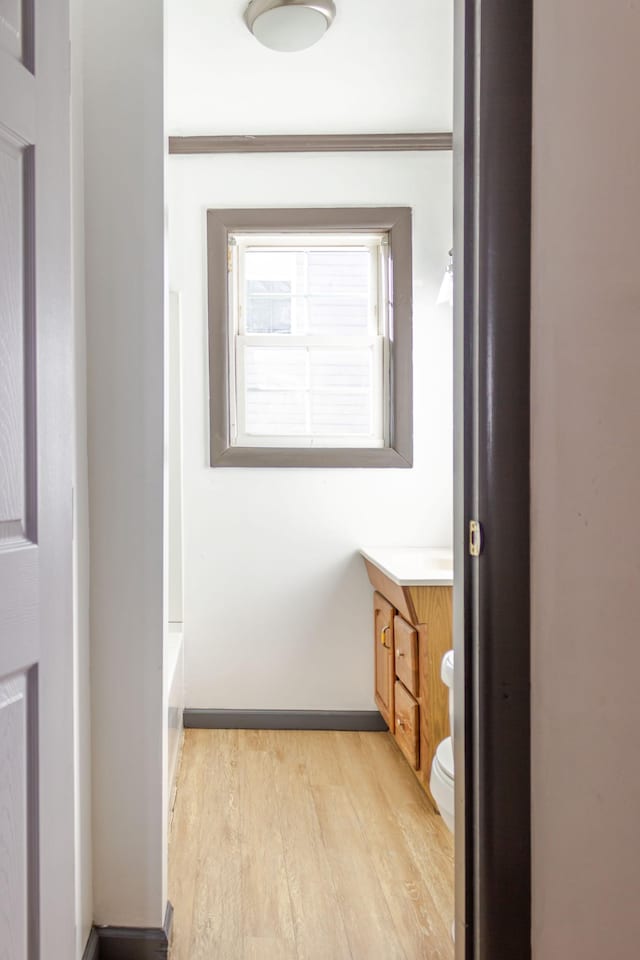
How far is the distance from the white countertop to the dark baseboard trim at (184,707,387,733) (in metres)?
0.74

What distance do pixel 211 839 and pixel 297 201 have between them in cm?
255

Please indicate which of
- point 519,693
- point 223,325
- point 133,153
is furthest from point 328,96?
point 519,693

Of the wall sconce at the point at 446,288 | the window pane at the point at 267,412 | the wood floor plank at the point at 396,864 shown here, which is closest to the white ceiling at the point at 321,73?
the wall sconce at the point at 446,288

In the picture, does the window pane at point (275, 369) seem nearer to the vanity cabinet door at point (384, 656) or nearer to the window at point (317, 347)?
the window at point (317, 347)

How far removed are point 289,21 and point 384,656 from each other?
2337 mm

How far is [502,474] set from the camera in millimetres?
899

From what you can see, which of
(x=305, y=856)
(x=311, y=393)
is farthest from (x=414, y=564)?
(x=305, y=856)

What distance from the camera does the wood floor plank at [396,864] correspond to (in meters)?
1.58

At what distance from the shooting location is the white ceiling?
6.79ft

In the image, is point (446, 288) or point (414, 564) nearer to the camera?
point (414, 564)

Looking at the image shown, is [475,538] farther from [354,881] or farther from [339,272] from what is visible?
[339,272]

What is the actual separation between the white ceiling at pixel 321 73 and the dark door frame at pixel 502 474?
1.47 metres

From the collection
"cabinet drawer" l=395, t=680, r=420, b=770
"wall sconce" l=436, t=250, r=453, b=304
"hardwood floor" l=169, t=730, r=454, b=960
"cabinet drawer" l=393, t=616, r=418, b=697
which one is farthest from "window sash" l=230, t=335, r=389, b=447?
"hardwood floor" l=169, t=730, r=454, b=960

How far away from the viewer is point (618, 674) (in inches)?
26.6
